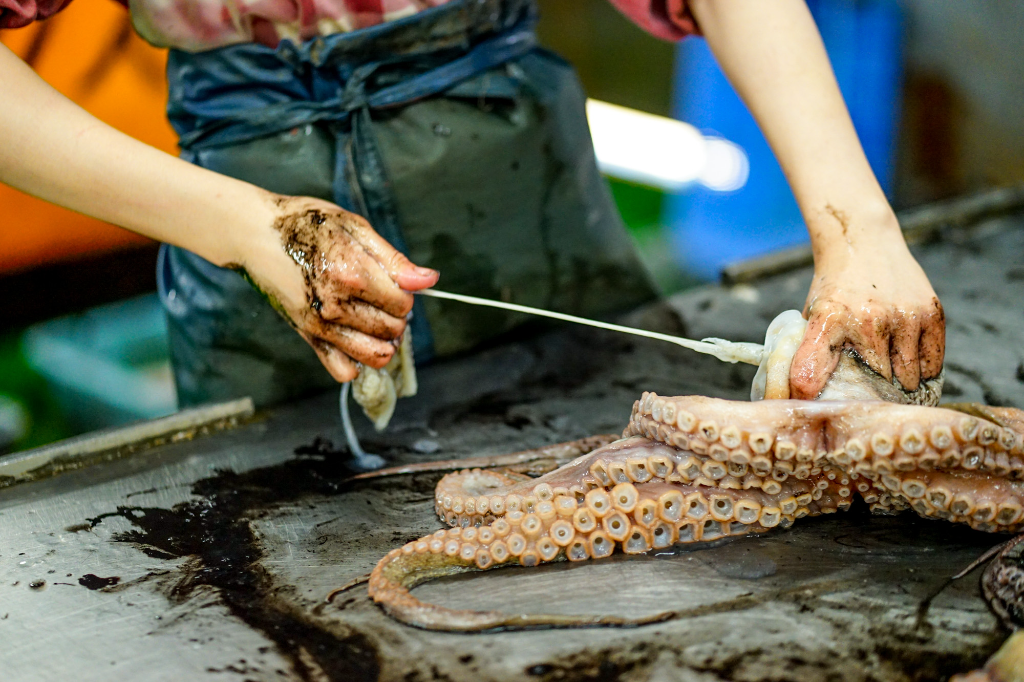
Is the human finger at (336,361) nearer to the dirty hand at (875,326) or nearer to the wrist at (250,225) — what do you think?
the wrist at (250,225)

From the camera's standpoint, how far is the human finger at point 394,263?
2070mm

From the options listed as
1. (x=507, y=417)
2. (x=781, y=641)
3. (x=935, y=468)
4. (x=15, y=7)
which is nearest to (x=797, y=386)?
(x=935, y=468)

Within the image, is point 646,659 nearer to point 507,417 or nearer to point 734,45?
point 507,417

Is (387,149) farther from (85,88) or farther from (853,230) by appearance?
(85,88)

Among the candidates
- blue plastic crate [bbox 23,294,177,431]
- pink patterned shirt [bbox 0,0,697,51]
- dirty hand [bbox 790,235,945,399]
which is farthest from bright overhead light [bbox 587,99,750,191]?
dirty hand [bbox 790,235,945,399]

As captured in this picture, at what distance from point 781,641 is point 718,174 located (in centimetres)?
529

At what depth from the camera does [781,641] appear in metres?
1.62

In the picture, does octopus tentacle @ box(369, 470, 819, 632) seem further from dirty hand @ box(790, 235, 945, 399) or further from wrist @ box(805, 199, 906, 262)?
wrist @ box(805, 199, 906, 262)

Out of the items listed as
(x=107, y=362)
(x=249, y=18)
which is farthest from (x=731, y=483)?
(x=107, y=362)

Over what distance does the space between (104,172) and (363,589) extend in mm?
1288

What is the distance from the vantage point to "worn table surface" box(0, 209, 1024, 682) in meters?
1.60

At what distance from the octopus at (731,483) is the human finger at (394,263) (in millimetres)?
555

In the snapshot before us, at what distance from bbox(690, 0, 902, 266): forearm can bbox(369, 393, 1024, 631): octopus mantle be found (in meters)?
0.66

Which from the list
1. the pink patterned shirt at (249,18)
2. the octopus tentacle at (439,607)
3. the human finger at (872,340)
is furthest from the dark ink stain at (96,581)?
the human finger at (872,340)
